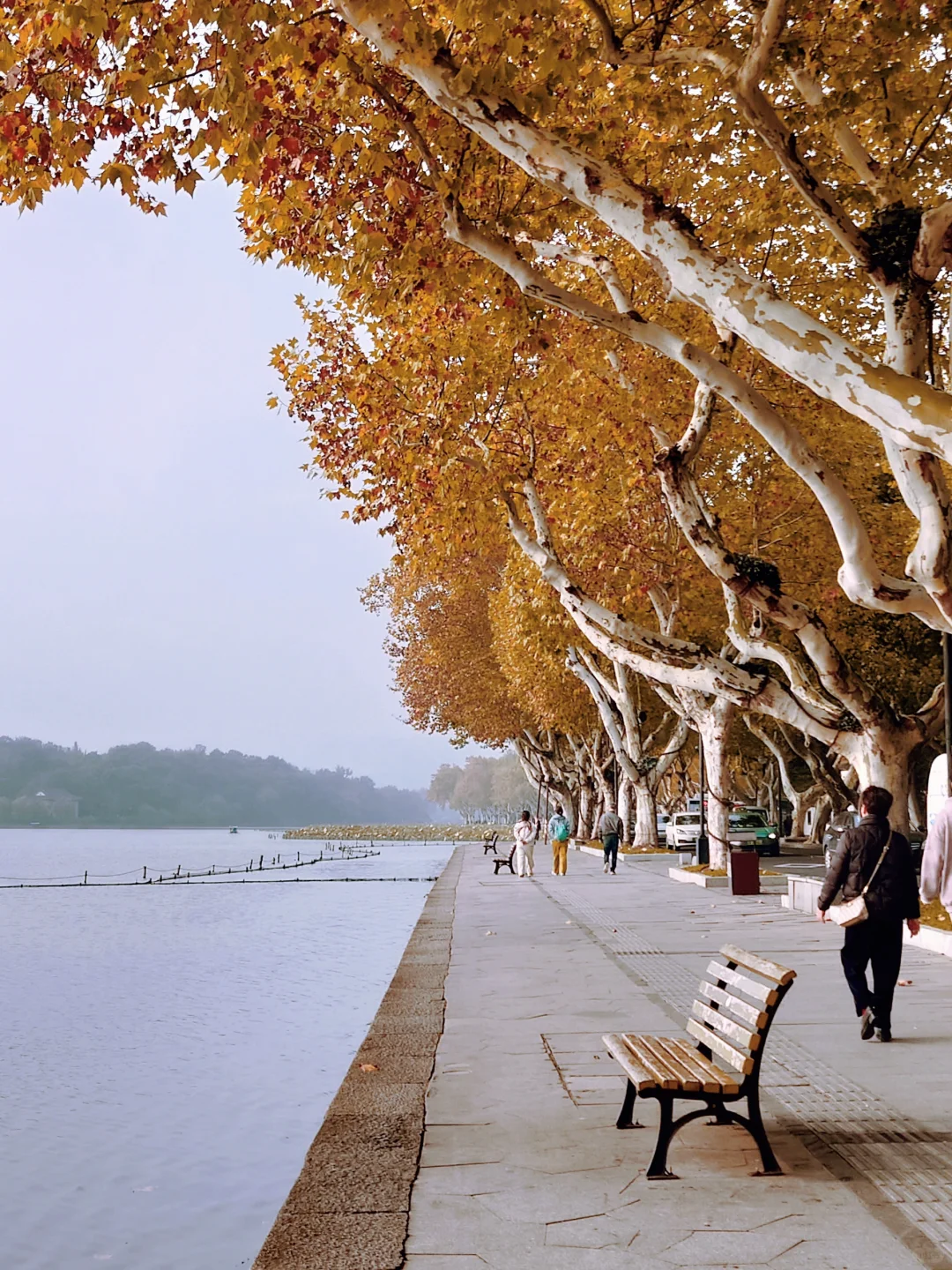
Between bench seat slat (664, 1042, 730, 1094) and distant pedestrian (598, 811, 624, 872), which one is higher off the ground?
distant pedestrian (598, 811, 624, 872)

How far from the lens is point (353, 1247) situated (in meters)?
4.77

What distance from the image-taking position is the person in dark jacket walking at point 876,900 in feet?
28.7

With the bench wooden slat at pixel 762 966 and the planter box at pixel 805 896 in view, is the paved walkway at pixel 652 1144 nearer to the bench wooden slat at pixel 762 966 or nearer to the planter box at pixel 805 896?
the bench wooden slat at pixel 762 966

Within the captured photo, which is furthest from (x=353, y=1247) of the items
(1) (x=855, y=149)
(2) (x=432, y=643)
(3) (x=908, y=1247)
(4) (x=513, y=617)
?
(2) (x=432, y=643)

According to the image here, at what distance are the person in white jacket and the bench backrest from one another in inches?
97.5

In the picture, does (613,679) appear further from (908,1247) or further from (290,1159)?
(908,1247)

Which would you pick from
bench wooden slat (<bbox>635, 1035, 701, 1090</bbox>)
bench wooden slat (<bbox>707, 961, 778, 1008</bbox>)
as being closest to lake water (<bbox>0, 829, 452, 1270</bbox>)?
bench wooden slat (<bbox>635, 1035, 701, 1090</bbox>)

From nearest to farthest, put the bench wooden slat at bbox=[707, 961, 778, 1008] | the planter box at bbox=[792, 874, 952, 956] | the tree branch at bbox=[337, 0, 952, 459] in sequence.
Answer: the bench wooden slat at bbox=[707, 961, 778, 1008] → the tree branch at bbox=[337, 0, 952, 459] → the planter box at bbox=[792, 874, 952, 956]

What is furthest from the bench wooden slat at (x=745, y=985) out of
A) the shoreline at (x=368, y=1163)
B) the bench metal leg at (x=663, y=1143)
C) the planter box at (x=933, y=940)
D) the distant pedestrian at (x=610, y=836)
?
the distant pedestrian at (x=610, y=836)

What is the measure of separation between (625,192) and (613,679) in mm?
30899

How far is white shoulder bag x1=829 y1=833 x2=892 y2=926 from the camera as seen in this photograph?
875 cm

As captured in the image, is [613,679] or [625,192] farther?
[613,679]

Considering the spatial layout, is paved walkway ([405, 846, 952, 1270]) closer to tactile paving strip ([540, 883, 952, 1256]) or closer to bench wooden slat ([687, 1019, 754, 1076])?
tactile paving strip ([540, 883, 952, 1256])

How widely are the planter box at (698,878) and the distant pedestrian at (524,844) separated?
11.7 ft
